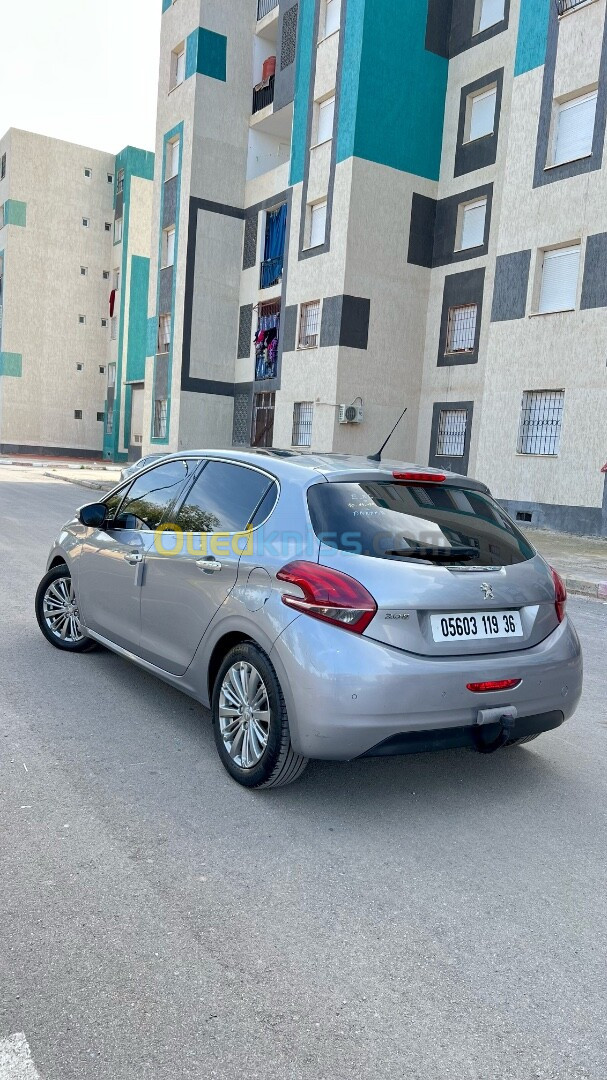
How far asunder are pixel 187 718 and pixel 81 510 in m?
1.61

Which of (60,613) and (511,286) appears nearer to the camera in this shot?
(60,613)

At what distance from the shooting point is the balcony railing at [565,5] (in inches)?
699

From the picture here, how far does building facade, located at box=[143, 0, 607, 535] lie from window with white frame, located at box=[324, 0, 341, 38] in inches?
3.0

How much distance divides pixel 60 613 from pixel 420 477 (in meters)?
3.24

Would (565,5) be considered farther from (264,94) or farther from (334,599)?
(334,599)

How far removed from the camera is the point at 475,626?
363 centimetres

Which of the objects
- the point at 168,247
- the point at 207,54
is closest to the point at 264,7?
the point at 207,54

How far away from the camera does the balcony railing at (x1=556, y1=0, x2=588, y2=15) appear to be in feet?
58.2

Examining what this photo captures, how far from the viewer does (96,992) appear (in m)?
2.33

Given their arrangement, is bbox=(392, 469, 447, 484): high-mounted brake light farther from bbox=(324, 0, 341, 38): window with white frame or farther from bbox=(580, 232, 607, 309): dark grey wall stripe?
bbox=(324, 0, 341, 38): window with white frame

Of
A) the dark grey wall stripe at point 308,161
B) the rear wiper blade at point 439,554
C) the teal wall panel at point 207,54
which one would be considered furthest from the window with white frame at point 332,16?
the rear wiper blade at point 439,554

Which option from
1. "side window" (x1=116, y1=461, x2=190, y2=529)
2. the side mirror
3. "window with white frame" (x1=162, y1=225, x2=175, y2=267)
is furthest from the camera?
"window with white frame" (x1=162, y1=225, x2=175, y2=267)

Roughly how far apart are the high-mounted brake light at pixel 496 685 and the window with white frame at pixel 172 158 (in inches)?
1208

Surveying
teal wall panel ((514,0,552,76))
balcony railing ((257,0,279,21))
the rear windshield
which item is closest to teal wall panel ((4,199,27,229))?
balcony railing ((257,0,279,21))
